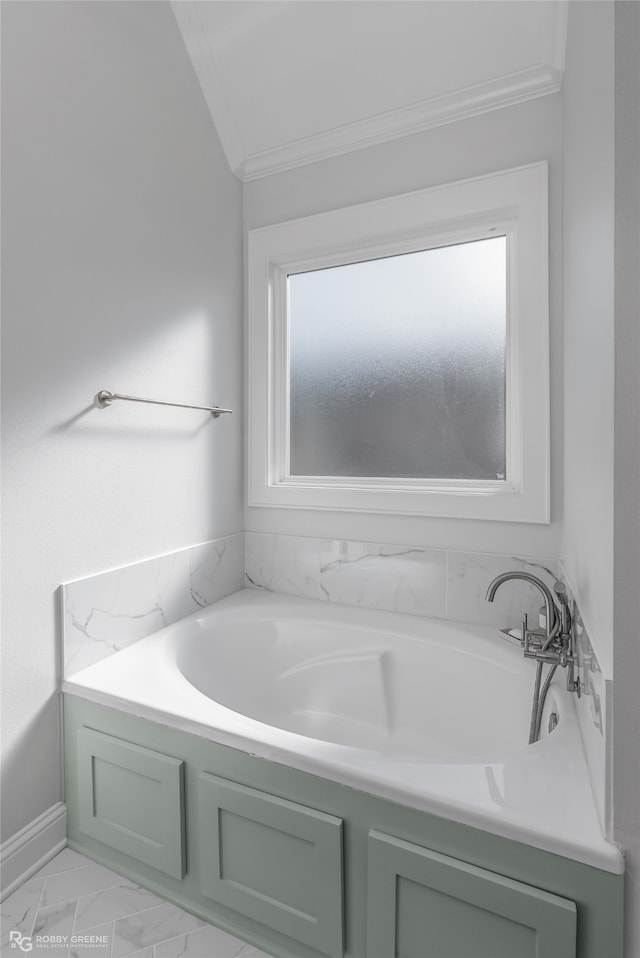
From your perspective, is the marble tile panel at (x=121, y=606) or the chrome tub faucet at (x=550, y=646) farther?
the marble tile panel at (x=121, y=606)

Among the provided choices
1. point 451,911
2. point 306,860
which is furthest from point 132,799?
point 451,911

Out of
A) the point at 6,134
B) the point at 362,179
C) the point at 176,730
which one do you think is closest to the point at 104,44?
the point at 6,134

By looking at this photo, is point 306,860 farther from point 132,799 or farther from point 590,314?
point 590,314

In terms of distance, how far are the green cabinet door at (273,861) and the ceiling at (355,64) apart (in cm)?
219

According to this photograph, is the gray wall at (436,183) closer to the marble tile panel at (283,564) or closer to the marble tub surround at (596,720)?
the marble tile panel at (283,564)

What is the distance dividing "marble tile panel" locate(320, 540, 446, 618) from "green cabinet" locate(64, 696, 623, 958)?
37.1 inches

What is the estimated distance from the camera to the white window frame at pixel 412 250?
1699 millimetres

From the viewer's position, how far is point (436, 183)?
1.83m

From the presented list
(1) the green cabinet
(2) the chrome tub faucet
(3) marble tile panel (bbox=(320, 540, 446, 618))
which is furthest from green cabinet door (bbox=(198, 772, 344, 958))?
(3) marble tile panel (bbox=(320, 540, 446, 618))

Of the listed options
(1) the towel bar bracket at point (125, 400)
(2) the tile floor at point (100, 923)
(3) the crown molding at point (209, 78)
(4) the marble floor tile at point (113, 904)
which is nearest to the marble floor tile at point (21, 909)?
(2) the tile floor at point (100, 923)

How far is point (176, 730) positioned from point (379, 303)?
1.66 m

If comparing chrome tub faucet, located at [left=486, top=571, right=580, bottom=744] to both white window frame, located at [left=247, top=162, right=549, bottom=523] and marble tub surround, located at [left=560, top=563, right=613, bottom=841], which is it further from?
white window frame, located at [left=247, top=162, right=549, bottom=523]

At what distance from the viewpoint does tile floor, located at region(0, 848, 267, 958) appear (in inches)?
44.1

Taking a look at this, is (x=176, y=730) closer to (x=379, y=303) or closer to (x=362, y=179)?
(x=379, y=303)
